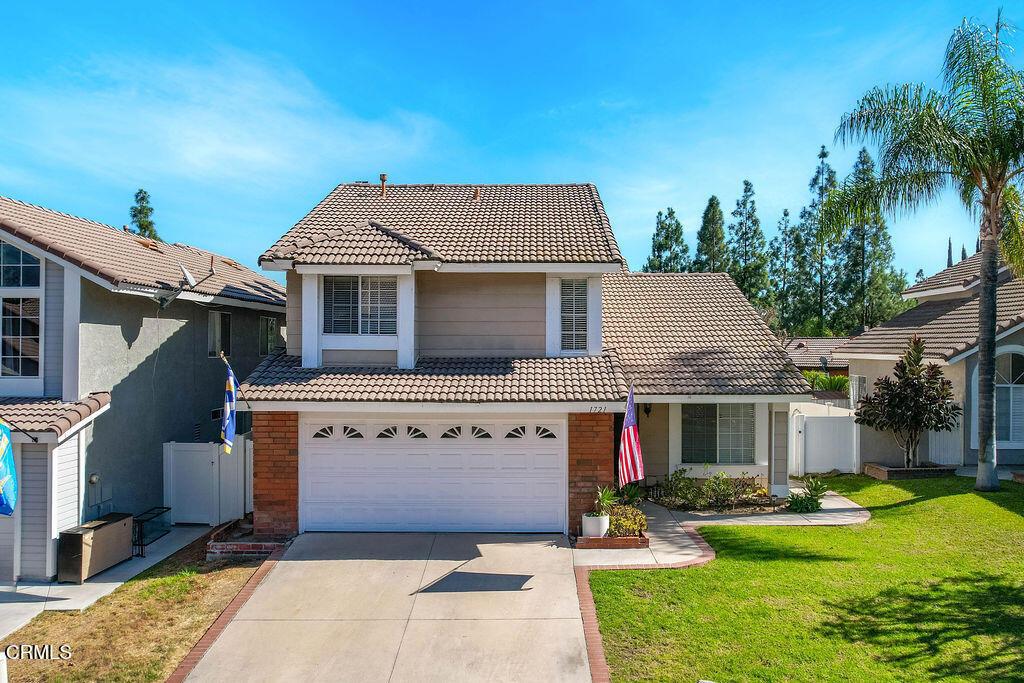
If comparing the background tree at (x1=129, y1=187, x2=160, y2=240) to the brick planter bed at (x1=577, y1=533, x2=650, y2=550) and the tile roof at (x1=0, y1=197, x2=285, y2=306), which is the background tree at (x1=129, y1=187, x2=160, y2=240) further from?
the brick planter bed at (x1=577, y1=533, x2=650, y2=550)

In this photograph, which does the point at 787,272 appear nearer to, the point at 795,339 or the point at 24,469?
the point at 795,339

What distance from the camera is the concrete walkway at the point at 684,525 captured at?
9.62 meters

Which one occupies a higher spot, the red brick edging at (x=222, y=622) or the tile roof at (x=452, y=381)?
the tile roof at (x=452, y=381)

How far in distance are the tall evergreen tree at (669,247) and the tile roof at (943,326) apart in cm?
2934

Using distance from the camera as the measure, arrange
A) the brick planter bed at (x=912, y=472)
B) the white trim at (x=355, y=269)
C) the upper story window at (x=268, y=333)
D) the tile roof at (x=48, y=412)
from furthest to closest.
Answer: the upper story window at (x=268, y=333)
the brick planter bed at (x=912, y=472)
the white trim at (x=355, y=269)
the tile roof at (x=48, y=412)

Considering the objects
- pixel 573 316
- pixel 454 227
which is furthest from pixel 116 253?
pixel 573 316

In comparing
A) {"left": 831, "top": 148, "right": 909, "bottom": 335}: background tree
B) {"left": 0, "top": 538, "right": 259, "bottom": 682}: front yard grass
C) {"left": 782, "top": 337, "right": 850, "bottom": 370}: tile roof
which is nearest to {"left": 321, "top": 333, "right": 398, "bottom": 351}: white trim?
{"left": 0, "top": 538, "right": 259, "bottom": 682}: front yard grass

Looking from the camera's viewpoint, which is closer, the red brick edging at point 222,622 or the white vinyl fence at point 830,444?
the red brick edging at point 222,622

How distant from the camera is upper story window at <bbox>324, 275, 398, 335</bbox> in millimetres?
11875

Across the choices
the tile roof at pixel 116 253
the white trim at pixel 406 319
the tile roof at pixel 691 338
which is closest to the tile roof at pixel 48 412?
the tile roof at pixel 116 253

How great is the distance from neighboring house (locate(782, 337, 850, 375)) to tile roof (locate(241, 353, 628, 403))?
2936 cm

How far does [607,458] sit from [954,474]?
34.2 feet

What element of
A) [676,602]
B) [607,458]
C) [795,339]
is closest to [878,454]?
[607,458]

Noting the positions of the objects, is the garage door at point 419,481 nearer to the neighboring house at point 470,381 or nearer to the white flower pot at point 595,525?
the neighboring house at point 470,381
